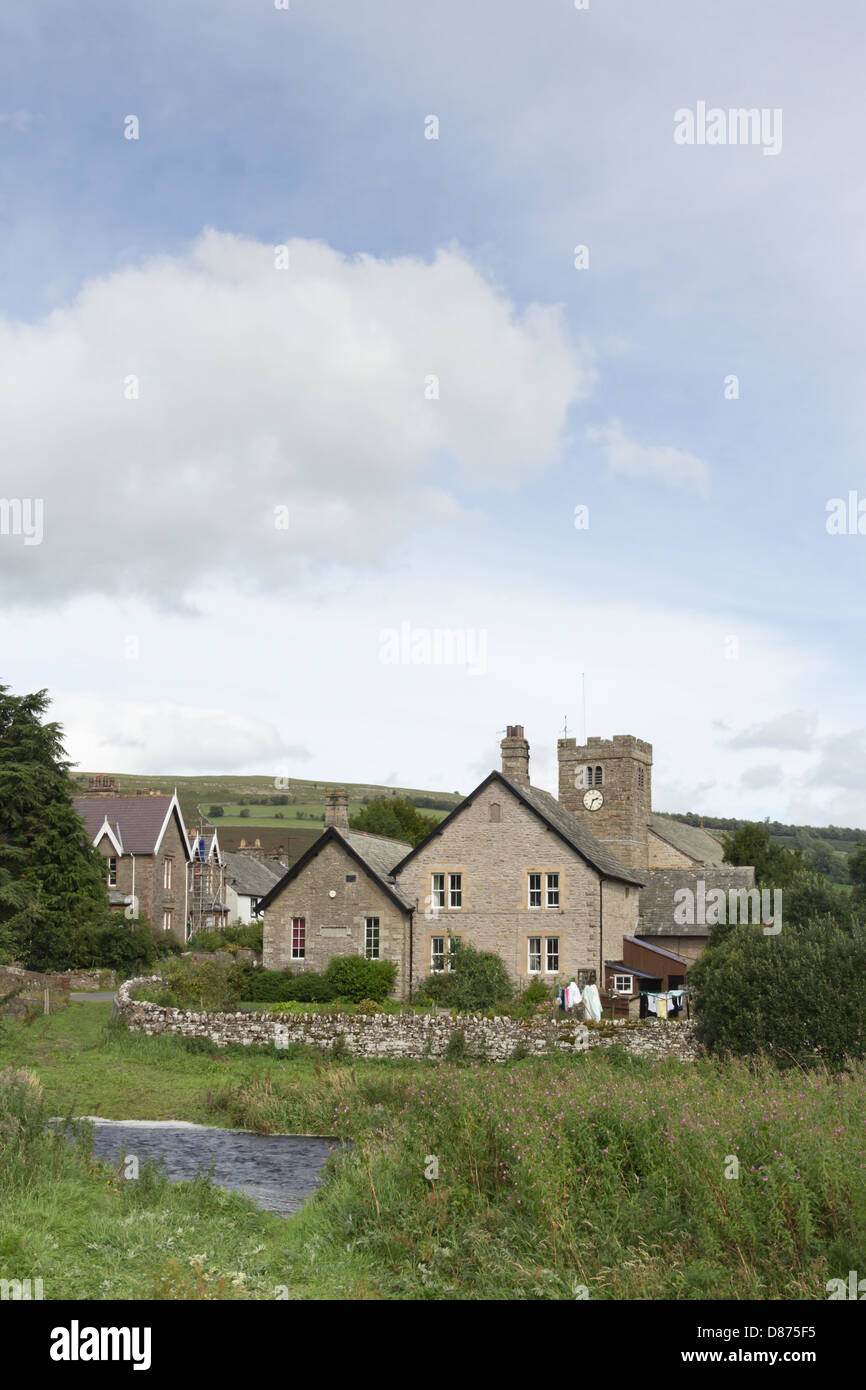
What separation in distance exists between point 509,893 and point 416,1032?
1124 centimetres

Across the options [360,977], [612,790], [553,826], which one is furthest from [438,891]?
[612,790]

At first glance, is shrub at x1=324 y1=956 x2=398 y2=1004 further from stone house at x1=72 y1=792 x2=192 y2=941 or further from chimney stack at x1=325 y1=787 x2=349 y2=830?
stone house at x1=72 y1=792 x2=192 y2=941

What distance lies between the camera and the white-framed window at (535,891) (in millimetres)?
41156

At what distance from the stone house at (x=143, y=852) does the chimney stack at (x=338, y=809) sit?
21.4 meters

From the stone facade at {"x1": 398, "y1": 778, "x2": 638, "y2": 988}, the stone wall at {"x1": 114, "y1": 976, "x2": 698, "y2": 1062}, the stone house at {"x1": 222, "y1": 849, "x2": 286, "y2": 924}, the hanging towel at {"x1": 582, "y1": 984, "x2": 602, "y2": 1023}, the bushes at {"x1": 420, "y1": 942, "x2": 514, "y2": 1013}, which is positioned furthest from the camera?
the stone house at {"x1": 222, "y1": 849, "x2": 286, "y2": 924}

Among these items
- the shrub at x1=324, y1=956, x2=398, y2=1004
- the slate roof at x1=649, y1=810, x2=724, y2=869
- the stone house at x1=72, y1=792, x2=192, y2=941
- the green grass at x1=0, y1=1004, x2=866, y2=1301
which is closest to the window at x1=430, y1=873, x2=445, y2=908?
the shrub at x1=324, y1=956, x2=398, y2=1004

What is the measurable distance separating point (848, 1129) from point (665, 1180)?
2.08 metres

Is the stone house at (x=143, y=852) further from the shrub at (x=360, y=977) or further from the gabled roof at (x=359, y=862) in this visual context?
the shrub at (x=360, y=977)

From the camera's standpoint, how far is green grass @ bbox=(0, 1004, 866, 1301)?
10352mm

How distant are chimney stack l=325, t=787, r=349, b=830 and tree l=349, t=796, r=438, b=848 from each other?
35.5 m

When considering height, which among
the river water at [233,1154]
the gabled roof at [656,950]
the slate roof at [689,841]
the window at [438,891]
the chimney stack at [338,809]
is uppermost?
the chimney stack at [338,809]

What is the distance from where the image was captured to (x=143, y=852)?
211ft

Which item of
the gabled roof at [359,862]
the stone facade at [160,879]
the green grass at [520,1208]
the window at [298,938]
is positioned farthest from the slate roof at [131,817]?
the green grass at [520,1208]
